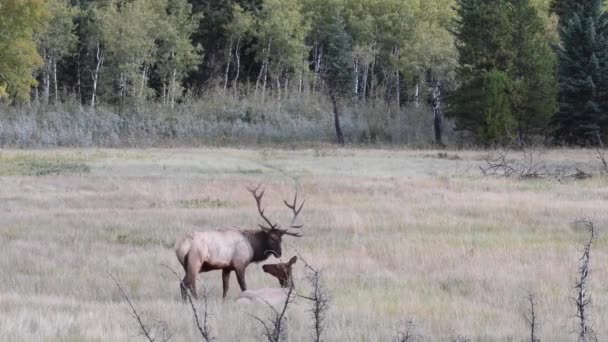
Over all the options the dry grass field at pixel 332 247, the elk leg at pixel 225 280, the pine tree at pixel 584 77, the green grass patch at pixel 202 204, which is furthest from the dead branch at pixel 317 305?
the pine tree at pixel 584 77

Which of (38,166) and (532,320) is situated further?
(38,166)

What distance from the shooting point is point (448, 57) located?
52.1m

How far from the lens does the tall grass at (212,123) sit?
47.8m

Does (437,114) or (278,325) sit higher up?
(437,114)

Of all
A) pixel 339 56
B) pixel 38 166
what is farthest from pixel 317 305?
pixel 339 56

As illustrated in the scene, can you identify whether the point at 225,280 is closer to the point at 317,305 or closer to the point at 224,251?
the point at 224,251

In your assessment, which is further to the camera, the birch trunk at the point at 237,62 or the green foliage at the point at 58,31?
the birch trunk at the point at 237,62

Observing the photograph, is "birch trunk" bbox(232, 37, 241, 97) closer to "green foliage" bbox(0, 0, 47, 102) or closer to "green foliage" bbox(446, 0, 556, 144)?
"green foliage" bbox(446, 0, 556, 144)

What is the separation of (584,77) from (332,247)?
1374 inches

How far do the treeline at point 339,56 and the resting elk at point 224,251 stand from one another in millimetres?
31281

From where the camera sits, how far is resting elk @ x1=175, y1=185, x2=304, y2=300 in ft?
32.8

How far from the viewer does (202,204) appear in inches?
790

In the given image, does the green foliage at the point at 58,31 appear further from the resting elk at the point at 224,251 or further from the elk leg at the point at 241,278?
the elk leg at the point at 241,278

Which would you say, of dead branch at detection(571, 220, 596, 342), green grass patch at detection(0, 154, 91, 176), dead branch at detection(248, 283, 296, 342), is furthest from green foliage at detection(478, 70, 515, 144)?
dead branch at detection(248, 283, 296, 342)
